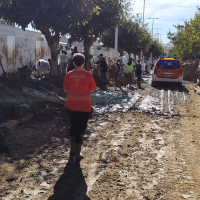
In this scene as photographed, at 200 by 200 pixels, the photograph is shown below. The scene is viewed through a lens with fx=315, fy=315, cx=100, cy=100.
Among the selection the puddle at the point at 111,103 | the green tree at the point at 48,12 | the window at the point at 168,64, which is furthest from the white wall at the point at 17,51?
the window at the point at 168,64

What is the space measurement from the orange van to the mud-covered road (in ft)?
31.3

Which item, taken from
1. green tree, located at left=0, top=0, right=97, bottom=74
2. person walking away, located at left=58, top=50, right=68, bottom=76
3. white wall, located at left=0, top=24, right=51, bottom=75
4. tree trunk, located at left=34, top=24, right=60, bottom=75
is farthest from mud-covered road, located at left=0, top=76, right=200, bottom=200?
person walking away, located at left=58, top=50, right=68, bottom=76

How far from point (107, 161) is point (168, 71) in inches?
544

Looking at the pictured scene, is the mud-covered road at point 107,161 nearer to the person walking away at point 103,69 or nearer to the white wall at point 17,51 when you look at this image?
the white wall at point 17,51

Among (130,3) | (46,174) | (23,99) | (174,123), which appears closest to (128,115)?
(174,123)

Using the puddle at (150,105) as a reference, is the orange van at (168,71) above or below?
above

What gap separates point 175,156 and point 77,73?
88.1 inches

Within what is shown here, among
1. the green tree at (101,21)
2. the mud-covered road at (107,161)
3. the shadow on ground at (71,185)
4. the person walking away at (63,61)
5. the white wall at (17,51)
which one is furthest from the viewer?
the green tree at (101,21)

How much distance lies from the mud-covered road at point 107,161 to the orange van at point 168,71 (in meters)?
9.53

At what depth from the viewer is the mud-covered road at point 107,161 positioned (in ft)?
13.2

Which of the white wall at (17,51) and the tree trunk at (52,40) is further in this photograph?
the tree trunk at (52,40)

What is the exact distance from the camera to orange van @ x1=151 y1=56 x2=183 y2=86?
18.1 m

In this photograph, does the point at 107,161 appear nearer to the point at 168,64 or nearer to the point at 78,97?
the point at 78,97

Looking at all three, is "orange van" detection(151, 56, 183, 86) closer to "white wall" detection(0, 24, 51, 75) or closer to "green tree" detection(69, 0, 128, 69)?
"green tree" detection(69, 0, 128, 69)
